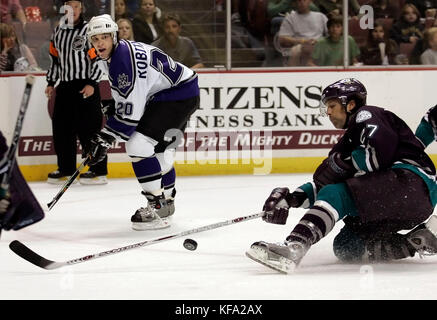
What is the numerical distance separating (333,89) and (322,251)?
0.68 m

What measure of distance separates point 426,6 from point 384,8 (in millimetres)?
296

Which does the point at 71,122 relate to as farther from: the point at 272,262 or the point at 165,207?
the point at 272,262

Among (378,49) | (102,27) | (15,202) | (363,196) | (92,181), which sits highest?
(102,27)

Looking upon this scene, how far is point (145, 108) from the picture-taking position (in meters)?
4.62

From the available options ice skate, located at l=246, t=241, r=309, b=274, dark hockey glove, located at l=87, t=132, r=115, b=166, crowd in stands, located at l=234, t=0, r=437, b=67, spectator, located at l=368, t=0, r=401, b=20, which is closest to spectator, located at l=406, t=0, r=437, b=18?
crowd in stands, located at l=234, t=0, r=437, b=67

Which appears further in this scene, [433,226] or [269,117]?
[269,117]

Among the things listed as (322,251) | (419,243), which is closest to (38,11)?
(322,251)

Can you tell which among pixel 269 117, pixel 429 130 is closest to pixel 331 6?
pixel 269 117

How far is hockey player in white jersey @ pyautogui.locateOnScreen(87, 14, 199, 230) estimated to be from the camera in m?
4.42

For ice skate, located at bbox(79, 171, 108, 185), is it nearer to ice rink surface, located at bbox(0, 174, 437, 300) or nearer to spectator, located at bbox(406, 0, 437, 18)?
ice rink surface, located at bbox(0, 174, 437, 300)

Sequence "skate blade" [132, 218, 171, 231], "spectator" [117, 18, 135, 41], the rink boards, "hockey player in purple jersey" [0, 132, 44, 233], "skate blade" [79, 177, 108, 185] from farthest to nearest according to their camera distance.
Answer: the rink boards
"spectator" [117, 18, 135, 41]
"skate blade" [79, 177, 108, 185]
"skate blade" [132, 218, 171, 231]
"hockey player in purple jersey" [0, 132, 44, 233]

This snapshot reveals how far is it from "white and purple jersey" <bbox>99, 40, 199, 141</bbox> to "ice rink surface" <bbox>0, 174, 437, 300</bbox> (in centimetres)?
52

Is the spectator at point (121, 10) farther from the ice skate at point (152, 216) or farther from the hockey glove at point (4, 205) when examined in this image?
the hockey glove at point (4, 205)

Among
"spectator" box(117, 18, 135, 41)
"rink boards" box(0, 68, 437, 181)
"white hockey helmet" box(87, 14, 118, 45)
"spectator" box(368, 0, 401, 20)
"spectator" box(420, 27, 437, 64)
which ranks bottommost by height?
"rink boards" box(0, 68, 437, 181)
